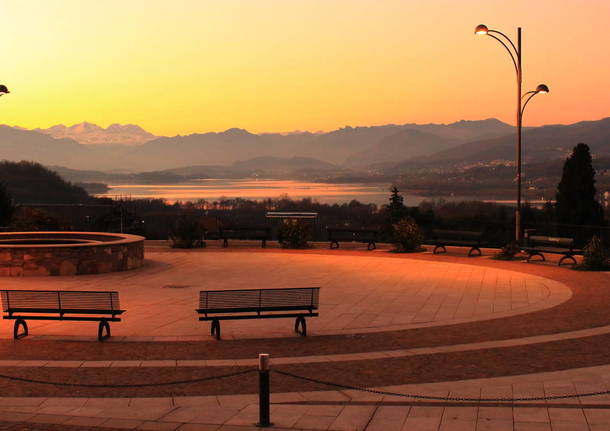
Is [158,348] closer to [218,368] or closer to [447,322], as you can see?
[218,368]

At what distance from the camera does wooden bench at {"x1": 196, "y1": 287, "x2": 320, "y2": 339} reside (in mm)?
11914

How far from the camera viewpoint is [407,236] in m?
26.0

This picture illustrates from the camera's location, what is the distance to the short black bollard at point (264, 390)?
710 cm

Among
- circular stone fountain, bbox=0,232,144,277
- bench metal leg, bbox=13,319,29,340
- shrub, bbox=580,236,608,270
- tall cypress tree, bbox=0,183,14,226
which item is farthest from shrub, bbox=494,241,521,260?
tall cypress tree, bbox=0,183,14,226

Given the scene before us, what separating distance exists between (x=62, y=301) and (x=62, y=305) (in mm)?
68

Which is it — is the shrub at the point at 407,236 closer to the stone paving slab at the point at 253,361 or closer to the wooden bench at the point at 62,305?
the stone paving slab at the point at 253,361

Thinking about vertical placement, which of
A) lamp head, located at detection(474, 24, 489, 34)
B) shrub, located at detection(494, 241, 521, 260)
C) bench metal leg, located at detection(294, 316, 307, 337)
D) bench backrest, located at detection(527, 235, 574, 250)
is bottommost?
bench metal leg, located at detection(294, 316, 307, 337)

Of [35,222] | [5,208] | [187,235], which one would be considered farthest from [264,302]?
[5,208]

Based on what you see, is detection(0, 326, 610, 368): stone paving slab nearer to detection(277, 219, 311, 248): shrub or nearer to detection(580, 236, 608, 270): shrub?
detection(580, 236, 608, 270): shrub

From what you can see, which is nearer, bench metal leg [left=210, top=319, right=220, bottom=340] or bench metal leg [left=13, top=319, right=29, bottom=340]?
bench metal leg [left=210, top=319, right=220, bottom=340]

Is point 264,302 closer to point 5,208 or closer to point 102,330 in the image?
point 102,330

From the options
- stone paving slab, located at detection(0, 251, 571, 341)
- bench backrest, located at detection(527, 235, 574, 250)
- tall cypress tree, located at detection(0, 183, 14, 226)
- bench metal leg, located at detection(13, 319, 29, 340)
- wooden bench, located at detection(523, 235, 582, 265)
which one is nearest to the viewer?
bench metal leg, located at detection(13, 319, 29, 340)

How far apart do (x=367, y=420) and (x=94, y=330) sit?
6.76m

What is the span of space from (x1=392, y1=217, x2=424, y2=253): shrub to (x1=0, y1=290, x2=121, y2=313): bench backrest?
608 inches
